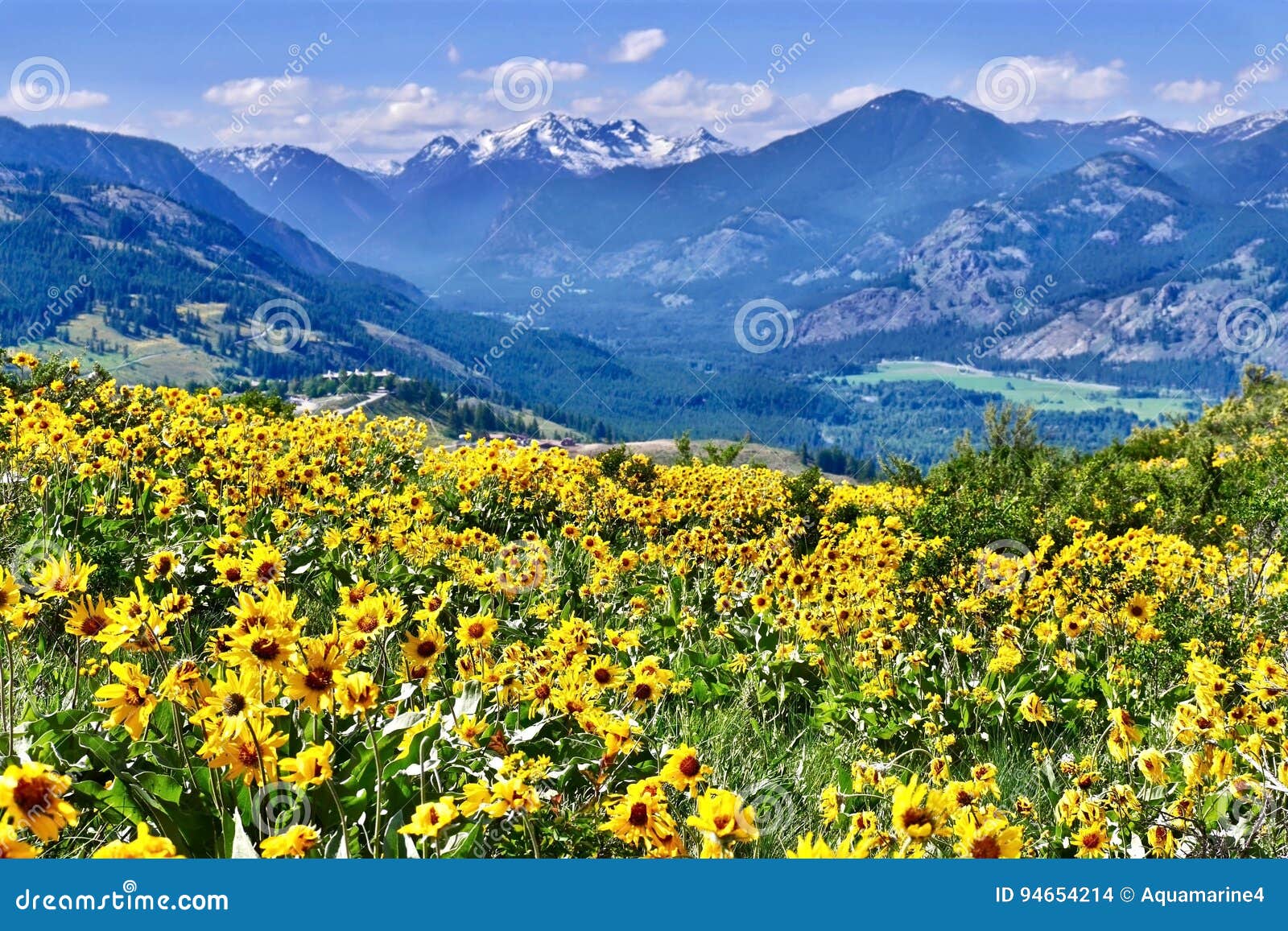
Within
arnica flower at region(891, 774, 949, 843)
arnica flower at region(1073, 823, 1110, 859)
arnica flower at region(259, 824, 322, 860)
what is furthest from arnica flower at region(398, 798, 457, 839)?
arnica flower at region(1073, 823, 1110, 859)

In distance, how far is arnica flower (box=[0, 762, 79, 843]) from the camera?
1866 millimetres

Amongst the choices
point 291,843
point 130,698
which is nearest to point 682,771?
point 291,843

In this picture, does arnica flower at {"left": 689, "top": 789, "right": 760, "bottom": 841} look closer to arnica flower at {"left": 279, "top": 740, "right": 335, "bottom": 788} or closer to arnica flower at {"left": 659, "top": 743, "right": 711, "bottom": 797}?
arnica flower at {"left": 659, "top": 743, "right": 711, "bottom": 797}

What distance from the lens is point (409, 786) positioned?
318 centimetres

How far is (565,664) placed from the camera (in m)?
3.79

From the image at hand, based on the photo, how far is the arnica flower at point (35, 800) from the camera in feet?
6.12

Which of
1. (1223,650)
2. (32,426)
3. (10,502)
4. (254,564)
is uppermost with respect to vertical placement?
(32,426)

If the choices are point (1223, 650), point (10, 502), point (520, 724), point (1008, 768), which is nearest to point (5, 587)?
point (520, 724)

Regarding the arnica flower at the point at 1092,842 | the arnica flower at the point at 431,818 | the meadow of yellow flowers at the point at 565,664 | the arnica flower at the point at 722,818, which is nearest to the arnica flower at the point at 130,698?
the meadow of yellow flowers at the point at 565,664

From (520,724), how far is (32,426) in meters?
5.44

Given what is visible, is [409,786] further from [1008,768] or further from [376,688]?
[1008,768]

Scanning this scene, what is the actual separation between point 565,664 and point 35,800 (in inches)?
82.6

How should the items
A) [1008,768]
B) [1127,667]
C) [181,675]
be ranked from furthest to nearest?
1. [1127,667]
2. [1008,768]
3. [181,675]

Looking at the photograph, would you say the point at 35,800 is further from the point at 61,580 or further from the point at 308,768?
the point at 61,580
